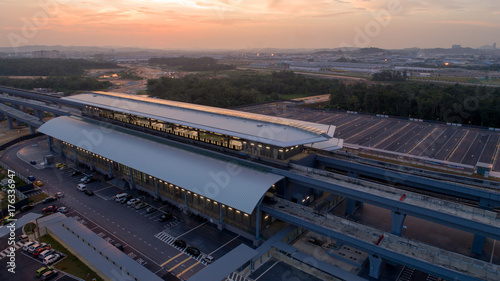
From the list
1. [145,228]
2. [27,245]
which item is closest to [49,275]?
[27,245]

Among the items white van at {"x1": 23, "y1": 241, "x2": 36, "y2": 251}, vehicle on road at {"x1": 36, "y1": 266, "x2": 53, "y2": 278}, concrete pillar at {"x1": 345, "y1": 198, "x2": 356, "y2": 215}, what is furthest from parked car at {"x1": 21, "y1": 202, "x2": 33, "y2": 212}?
concrete pillar at {"x1": 345, "y1": 198, "x2": 356, "y2": 215}

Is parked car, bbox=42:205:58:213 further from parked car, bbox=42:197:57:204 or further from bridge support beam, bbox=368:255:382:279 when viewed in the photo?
bridge support beam, bbox=368:255:382:279

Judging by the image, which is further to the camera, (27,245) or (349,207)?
(349,207)

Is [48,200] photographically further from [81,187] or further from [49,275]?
[49,275]

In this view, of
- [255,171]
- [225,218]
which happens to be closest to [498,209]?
[255,171]

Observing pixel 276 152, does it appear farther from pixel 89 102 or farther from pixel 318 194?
pixel 89 102
